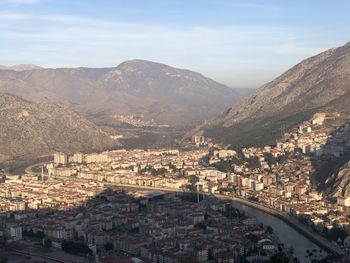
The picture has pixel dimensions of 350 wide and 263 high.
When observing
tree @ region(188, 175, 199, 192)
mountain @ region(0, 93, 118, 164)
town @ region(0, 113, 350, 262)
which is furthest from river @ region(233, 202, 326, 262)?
mountain @ region(0, 93, 118, 164)

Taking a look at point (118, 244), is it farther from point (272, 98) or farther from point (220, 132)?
point (272, 98)

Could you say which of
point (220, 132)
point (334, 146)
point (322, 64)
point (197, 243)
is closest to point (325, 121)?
point (334, 146)

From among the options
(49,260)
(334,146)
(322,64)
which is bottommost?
(49,260)

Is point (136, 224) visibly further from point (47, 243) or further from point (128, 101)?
point (128, 101)

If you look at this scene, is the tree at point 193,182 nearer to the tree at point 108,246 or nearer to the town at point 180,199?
the town at point 180,199

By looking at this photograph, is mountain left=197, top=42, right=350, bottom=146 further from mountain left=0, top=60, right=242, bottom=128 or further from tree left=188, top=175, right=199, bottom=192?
mountain left=0, top=60, right=242, bottom=128

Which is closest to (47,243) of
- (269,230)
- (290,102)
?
(269,230)
